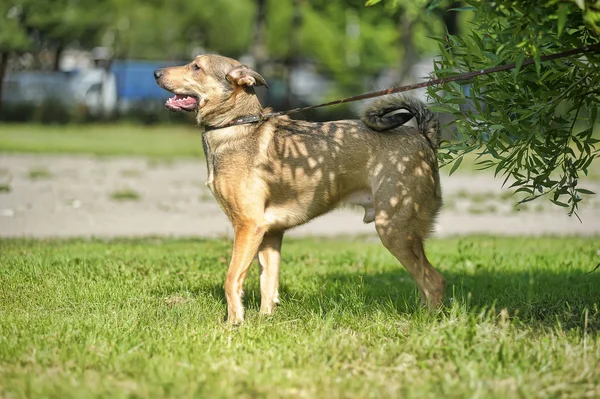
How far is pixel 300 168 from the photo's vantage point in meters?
6.98

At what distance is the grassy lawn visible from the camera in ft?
15.1

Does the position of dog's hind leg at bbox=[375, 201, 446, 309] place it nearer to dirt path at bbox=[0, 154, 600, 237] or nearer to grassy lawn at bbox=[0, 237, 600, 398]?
grassy lawn at bbox=[0, 237, 600, 398]

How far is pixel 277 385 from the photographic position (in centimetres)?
462

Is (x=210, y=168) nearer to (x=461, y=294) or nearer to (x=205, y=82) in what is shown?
(x=205, y=82)

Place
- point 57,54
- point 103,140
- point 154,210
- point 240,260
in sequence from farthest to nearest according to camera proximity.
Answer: point 57,54 < point 103,140 < point 154,210 < point 240,260

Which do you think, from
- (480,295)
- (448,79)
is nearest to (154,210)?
(480,295)

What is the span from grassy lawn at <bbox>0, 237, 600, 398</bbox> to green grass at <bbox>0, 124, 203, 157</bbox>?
14739 millimetres

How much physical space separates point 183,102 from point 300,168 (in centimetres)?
106

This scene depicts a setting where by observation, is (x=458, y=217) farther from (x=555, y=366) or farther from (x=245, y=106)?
(x=555, y=366)

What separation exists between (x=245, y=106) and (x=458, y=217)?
24.8ft

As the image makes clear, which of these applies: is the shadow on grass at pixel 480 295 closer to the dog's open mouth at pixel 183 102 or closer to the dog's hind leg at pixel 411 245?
the dog's hind leg at pixel 411 245

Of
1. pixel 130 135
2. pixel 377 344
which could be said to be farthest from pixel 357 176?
pixel 130 135

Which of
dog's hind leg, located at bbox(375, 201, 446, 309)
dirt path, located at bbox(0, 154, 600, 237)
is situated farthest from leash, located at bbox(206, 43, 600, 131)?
dirt path, located at bbox(0, 154, 600, 237)

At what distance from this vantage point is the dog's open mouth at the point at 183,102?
23.2 feet
